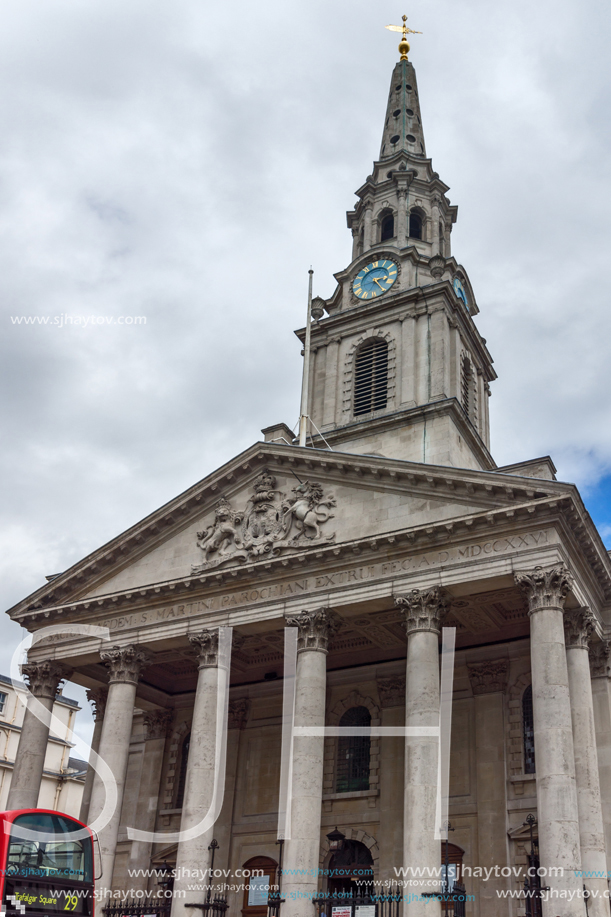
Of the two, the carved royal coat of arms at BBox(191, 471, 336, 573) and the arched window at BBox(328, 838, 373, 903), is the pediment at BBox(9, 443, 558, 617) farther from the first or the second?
the arched window at BBox(328, 838, 373, 903)

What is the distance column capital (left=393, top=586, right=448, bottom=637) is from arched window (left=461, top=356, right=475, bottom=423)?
55.1 feet

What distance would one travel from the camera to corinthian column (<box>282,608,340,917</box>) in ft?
71.7

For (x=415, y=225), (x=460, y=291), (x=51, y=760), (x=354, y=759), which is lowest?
(x=354, y=759)

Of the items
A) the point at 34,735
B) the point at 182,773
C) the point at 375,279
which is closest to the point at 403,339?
the point at 375,279

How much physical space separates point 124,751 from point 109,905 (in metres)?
4.18

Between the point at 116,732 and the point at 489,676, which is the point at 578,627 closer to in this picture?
the point at 489,676

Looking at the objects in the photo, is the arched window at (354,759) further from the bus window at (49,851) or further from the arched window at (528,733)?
the bus window at (49,851)

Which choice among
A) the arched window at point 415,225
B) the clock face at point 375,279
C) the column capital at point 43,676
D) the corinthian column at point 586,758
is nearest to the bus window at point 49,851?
the column capital at point 43,676

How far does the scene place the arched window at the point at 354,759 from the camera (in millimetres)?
29500

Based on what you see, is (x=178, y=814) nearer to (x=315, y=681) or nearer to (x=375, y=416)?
(x=315, y=681)

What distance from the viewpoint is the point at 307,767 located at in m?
23.4

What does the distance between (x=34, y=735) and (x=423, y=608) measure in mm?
13990

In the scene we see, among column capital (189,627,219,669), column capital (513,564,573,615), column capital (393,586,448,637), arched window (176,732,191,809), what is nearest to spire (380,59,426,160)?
column capital (189,627,219,669)

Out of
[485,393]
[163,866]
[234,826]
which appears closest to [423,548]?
[234,826]
